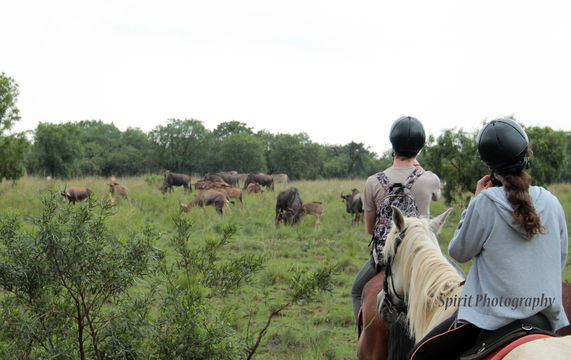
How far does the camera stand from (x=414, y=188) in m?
3.34

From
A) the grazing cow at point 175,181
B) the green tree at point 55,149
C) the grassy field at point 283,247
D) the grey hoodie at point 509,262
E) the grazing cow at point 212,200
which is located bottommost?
the grassy field at point 283,247

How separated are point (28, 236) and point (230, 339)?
1639 millimetres

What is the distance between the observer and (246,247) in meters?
12.0

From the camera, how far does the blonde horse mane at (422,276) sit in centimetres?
254

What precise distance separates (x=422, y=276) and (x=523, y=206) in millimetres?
780

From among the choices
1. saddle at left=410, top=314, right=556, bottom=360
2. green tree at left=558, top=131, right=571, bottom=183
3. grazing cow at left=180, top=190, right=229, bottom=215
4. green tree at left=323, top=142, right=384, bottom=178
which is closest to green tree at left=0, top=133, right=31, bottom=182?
grazing cow at left=180, top=190, right=229, bottom=215

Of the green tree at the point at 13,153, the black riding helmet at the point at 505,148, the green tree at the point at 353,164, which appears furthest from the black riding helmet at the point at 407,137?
the green tree at the point at 353,164

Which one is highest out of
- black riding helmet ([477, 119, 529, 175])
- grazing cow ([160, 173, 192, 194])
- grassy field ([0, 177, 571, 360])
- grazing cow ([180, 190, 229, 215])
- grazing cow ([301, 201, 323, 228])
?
black riding helmet ([477, 119, 529, 175])

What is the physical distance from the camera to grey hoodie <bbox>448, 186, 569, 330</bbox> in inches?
82.2

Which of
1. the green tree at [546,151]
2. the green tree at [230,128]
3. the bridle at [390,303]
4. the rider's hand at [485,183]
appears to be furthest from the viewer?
the green tree at [230,128]

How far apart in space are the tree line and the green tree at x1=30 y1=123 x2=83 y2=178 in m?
0.07

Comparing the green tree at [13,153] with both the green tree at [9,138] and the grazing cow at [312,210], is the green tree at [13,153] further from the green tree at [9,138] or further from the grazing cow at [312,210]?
→ the grazing cow at [312,210]

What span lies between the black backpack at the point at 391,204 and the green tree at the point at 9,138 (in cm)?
1554

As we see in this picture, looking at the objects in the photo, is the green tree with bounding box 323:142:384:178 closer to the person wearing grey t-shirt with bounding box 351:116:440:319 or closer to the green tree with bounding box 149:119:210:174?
the green tree with bounding box 149:119:210:174
